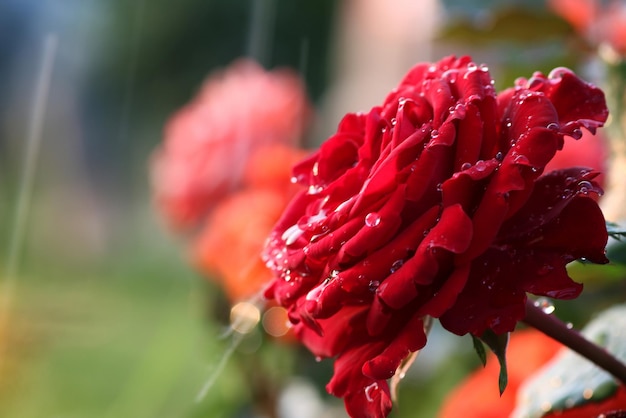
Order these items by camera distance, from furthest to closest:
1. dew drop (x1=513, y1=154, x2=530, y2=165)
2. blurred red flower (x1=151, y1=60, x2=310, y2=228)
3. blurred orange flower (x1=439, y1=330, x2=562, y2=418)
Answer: blurred red flower (x1=151, y1=60, x2=310, y2=228), blurred orange flower (x1=439, y1=330, x2=562, y2=418), dew drop (x1=513, y1=154, x2=530, y2=165)

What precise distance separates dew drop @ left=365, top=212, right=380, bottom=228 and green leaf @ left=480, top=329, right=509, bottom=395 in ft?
0.13

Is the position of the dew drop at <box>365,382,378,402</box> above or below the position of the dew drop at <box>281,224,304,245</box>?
below

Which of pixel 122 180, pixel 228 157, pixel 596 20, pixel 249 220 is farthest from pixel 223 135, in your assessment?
pixel 122 180

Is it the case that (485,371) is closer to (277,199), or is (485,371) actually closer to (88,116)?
(277,199)

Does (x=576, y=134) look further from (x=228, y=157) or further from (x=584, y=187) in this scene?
(x=228, y=157)

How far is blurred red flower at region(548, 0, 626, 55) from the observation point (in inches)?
16.3

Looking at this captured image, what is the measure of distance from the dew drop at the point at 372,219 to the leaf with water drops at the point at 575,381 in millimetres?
96

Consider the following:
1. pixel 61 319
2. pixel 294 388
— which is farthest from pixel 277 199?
pixel 61 319

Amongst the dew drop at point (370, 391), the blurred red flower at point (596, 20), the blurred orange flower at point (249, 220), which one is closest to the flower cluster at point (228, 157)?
the blurred orange flower at point (249, 220)

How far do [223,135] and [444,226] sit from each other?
449mm

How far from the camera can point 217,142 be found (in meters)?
0.58

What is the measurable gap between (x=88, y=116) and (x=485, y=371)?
94 cm

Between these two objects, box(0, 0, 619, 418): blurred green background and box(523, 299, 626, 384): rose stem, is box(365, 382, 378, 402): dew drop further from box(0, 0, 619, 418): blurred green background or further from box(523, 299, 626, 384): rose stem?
box(0, 0, 619, 418): blurred green background

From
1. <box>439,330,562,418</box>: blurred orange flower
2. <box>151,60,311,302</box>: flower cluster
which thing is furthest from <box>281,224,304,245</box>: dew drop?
<box>151,60,311,302</box>: flower cluster
